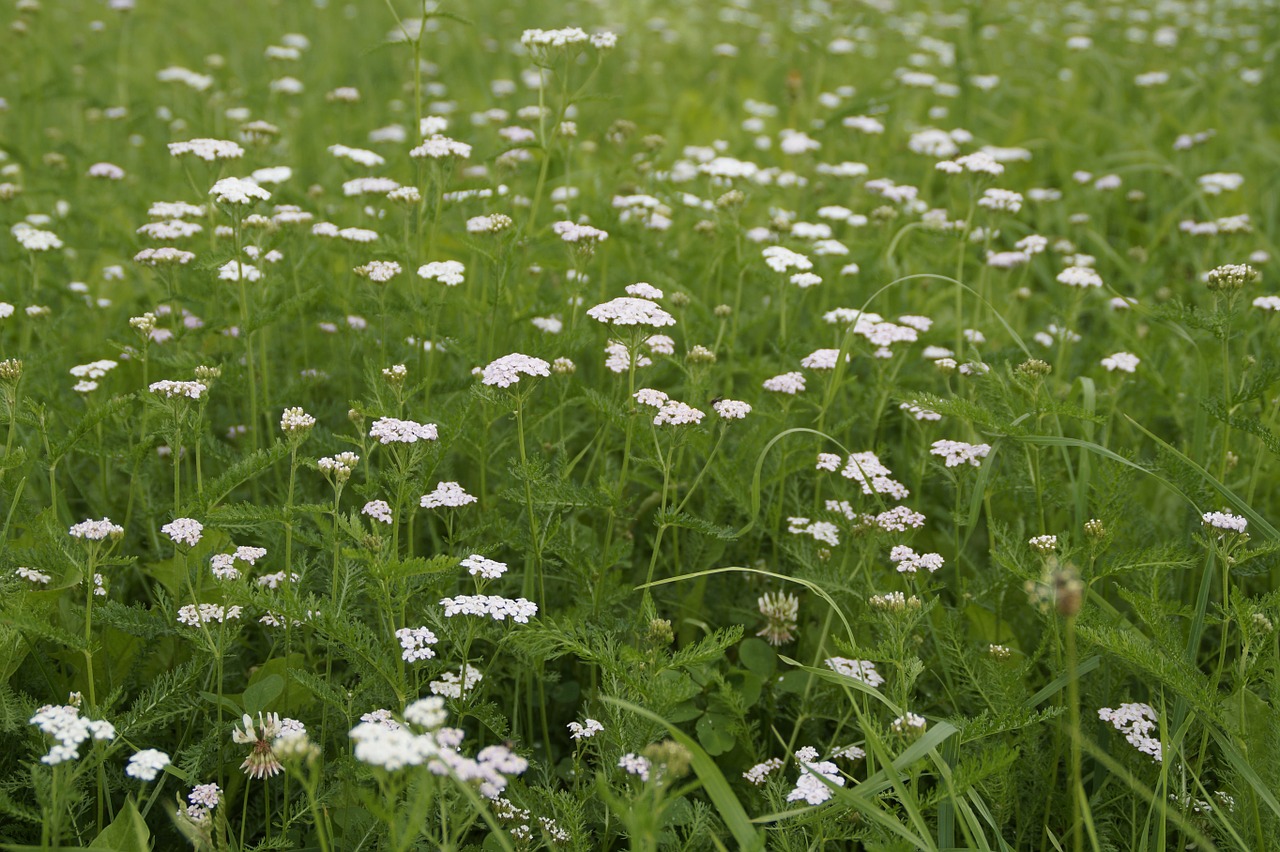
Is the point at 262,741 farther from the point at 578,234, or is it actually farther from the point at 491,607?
the point at 578,234

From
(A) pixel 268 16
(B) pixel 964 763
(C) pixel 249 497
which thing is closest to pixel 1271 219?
(B) pixel 964 763

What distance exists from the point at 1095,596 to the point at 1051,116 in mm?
4818

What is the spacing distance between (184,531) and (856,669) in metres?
1.58

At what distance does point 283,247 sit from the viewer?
12.5 ft

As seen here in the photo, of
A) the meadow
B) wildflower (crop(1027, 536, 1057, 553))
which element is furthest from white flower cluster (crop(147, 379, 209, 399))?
wildflower (crop(1027, 536, 1057, 553))

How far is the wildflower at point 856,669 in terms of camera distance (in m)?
2.53

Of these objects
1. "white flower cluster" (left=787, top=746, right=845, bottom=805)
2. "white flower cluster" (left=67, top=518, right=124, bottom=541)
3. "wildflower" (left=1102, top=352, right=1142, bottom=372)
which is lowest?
"white flower cluster" (left=787, top=746, right=845, bottom=805)

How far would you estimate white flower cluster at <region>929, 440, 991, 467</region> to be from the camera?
2826 mm

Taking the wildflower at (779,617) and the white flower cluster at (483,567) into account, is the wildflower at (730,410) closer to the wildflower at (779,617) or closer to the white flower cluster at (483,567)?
the wildflower at (779,617)

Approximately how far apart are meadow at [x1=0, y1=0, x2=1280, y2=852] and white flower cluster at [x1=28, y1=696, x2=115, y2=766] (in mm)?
10

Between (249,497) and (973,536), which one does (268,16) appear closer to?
(249,497)

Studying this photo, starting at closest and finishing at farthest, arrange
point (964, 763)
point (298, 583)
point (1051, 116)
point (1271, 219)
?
point (964, 763) < point (298, 583) < point (1271, 219) < point (1051, 116)

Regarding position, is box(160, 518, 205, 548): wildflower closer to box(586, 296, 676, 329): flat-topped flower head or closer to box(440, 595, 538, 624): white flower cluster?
box(440, 595, 538, 624): white flower cluster

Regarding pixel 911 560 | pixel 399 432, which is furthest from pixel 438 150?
pixel 911 560
